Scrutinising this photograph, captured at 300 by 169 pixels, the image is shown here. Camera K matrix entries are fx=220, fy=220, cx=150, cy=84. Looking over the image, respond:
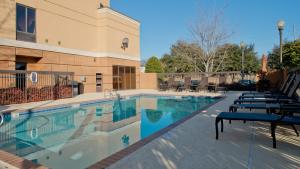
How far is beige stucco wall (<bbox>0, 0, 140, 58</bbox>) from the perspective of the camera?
39.5ft

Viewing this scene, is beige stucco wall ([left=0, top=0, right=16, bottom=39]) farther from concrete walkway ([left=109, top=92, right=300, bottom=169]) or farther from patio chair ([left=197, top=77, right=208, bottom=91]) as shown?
patio chair ([left=197, top=77, right=208, bottom=91])

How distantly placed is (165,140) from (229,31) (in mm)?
22301

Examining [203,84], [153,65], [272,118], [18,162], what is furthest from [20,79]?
[153,65]

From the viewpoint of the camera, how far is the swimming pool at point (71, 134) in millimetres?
4691

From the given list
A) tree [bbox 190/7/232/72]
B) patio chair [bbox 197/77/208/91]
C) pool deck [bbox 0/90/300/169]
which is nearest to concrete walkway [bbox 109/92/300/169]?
pool deck [bbox 0/90/300/169]

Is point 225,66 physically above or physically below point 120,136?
above

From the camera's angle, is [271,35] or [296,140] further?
[271,35]

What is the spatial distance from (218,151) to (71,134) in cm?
448

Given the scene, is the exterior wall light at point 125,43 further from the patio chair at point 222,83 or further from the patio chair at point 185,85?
the patio chair at point 222,83

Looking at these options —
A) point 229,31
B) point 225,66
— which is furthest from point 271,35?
point 229,31

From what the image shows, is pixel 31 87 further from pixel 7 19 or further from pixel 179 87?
pixel 179 87

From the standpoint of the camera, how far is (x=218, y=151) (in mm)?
3914

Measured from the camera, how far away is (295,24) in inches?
1282

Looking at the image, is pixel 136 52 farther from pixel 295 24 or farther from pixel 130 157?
pixel 295 24
